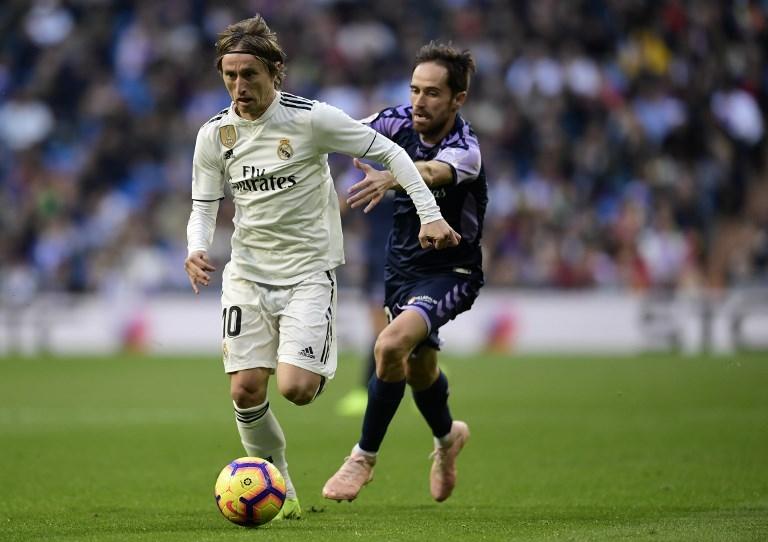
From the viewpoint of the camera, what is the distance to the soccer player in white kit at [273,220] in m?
6.29

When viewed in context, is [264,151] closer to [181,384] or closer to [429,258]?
[429,258]

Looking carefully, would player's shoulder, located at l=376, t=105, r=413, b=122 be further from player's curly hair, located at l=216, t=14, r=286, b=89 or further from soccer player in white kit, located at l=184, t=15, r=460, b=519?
player's curly hair, located at l=216, t=14, r=286, b=89

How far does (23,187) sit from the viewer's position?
2133 cm

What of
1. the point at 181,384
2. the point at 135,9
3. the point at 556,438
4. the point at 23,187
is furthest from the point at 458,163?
the point at 135,9

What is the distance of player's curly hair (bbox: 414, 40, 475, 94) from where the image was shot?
7152mm

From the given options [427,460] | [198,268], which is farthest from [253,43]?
[427,460]

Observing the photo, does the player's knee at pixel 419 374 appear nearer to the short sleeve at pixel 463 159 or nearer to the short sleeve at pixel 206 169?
the short sleeve at pixel 463 159

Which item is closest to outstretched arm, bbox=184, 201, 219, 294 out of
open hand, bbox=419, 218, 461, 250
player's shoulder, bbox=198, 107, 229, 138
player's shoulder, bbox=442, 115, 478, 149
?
player's shoulder, bbox=198, 107, 229, 138

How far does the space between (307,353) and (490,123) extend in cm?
1617

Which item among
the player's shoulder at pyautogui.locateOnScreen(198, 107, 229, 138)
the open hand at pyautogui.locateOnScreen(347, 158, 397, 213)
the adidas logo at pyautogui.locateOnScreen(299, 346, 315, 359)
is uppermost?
the player's shoulder at pyautogui.locateOnScreen(198, 107, 229, 138)

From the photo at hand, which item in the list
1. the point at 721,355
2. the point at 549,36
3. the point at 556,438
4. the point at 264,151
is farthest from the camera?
the point at 549,36

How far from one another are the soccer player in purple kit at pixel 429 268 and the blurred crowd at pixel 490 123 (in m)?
11.8

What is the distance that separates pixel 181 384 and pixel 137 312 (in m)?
4.61

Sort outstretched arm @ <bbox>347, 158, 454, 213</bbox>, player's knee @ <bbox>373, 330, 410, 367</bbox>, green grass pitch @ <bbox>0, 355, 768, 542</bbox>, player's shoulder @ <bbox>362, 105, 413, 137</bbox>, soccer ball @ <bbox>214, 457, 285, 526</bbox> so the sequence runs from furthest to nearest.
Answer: player's shoulder @ <bbox>362, 105, 413, 137</bbox> → player's knee @ <bbox>373, 330, 410, 367</bbox> → outstretched arm @ <bbox>347, 158, 454, 213</bbox> → green grass pitch @ <bbox>0, 355, 768, 542</bbox> → soccer ball @ <bbox>214, 457, 285, 526</bbox>
